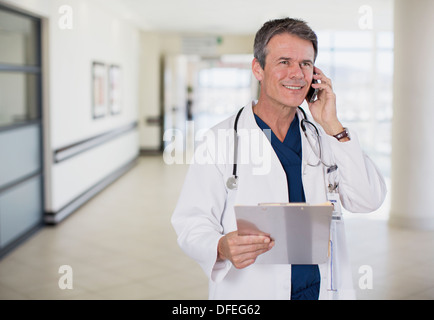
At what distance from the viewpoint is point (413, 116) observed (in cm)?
633

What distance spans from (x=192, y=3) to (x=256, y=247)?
24.9ft

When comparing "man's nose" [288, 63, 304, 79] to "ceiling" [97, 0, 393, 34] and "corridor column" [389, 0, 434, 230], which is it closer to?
"corridor column" [389, 0, 434, 230]

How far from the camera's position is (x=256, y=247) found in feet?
4.98

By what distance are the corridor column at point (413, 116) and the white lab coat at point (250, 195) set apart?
4902 millimetres

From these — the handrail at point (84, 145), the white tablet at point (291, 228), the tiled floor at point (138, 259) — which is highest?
the white tablet at point (291, 228)

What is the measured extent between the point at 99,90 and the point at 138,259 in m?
4.24

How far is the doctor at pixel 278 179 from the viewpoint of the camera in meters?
1.69

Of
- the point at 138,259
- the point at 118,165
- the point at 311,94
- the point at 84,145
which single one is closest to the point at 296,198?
the point at 311,94

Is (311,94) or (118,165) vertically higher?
(311,94)

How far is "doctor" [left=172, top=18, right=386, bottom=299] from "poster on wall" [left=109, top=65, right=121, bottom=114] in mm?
8128

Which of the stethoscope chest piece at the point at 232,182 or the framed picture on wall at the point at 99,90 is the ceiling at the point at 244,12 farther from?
the stethoscope chest piece at the point at 232,182

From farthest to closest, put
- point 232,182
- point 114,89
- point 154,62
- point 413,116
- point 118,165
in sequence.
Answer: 1. point 154,62
2. point 118,165
3. point 114,89
4. point 413,116
5. point 232,182

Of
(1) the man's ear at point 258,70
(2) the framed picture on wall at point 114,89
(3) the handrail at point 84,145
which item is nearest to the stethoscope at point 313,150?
(1) the man's ear at point 258,70

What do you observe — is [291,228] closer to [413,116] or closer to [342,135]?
[342,135]
